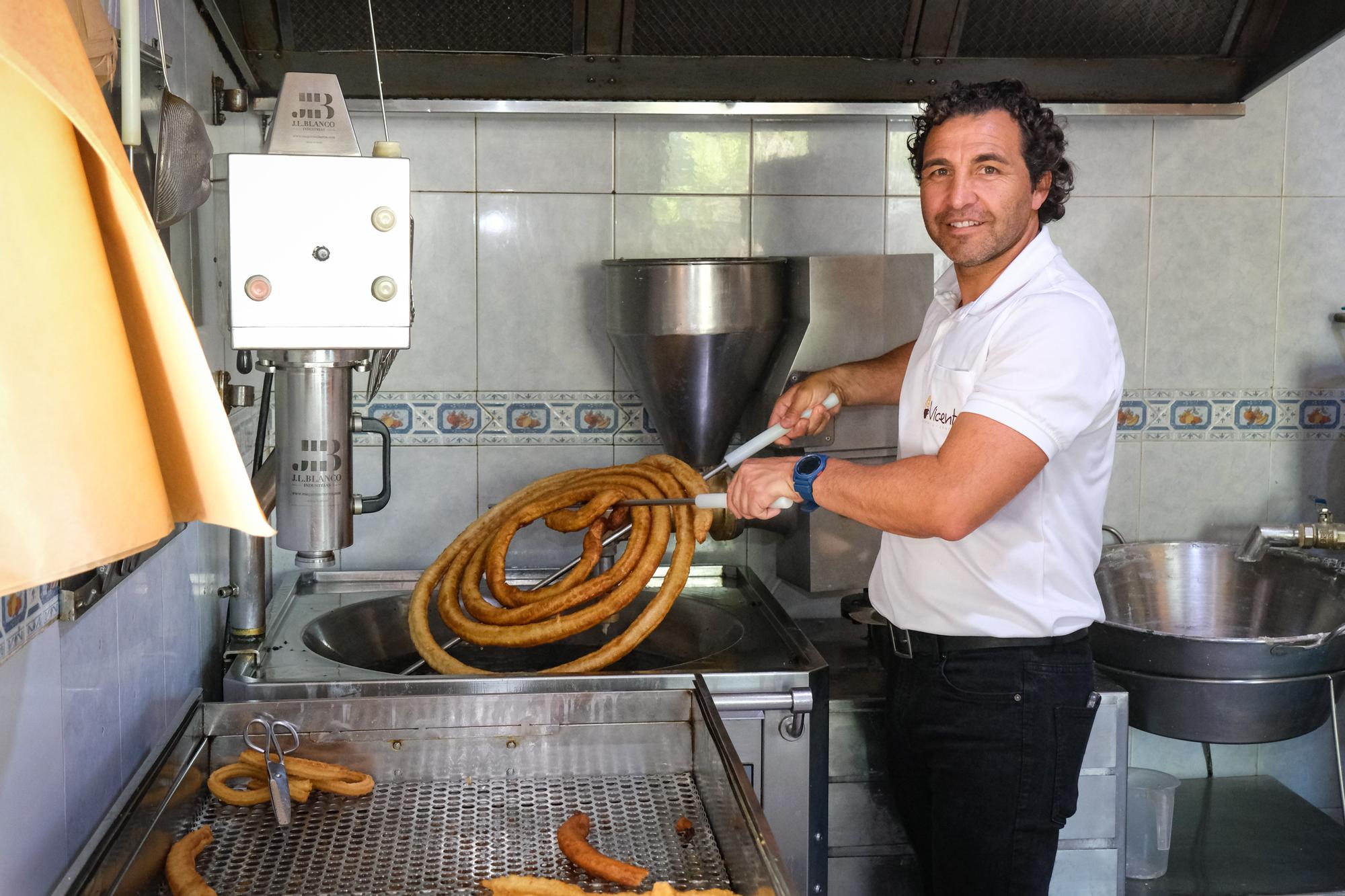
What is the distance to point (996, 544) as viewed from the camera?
1.88 metres

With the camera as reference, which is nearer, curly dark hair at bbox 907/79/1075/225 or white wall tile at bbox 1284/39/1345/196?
curly dark hair at bbox 907/79/1075/225

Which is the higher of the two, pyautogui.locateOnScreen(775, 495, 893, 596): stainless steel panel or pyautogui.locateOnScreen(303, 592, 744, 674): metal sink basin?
pyautogui.locateOnScreen(775, 495, 893, 596): stainless steel panel

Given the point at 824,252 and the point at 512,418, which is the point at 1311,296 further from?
the point at 512,418

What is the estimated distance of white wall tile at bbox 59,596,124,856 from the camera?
1.24 metres

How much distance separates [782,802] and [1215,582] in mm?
1319

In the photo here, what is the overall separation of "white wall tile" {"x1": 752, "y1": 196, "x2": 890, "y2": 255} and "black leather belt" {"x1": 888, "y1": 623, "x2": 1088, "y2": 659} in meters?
1.12

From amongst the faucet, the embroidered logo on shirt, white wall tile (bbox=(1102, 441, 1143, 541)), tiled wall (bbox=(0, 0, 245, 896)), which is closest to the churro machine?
tiled wall (bbox=(0, 0, 245, 896))

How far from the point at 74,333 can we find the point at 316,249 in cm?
89

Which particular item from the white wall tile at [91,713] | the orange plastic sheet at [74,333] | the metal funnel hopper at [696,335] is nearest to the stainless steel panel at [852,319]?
the metal funnel hopper at [696,335]

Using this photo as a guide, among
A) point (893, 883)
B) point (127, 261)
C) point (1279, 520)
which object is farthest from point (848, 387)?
point (127, 261)

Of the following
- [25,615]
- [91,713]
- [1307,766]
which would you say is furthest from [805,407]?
[1307,766]

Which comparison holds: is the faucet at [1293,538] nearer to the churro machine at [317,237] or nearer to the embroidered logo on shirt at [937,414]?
the embroidered logo on shirt at [937,414]

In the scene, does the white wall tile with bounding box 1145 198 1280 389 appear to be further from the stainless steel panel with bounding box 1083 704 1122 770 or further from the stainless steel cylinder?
the stainless steel cylinder

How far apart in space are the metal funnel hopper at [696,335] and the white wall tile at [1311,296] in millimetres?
1365
